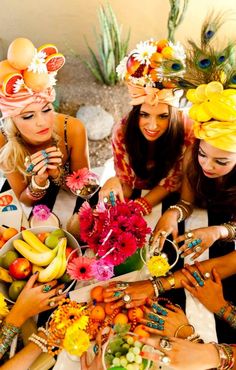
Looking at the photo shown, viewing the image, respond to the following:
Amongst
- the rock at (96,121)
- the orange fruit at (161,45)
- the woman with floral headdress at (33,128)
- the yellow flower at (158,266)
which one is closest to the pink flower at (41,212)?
the woman with floral headdress at (33,128)

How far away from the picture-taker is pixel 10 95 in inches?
62.4

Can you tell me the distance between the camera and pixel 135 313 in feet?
4.47

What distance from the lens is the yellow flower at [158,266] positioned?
1.43 m

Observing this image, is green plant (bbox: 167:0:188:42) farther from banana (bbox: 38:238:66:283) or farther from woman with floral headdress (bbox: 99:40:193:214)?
banana (bbox: 38:238:66:283)

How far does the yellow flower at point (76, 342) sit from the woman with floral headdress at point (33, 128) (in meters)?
0.65

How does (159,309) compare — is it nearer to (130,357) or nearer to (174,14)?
(130,357)

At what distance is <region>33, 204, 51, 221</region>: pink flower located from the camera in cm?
160

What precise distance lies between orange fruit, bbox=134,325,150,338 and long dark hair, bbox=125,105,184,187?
2.33 feet

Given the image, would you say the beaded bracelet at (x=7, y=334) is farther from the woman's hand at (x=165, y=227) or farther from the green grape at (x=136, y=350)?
the woman's hand at (x=165, y=227)

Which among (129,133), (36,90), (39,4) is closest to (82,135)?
(129,133)

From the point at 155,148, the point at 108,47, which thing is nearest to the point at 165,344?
the point at 155,148

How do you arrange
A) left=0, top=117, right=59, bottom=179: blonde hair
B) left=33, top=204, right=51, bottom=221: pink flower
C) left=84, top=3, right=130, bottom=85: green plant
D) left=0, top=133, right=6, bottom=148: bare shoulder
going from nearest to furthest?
left=33, top=204, right=51, bottom=221: pink flower → left=0, top=117, right=59, bottom=179: blonde hair → left=0, top=133, right=6, bottom=148: bare shoulder → left=84, top=3, right=130, bottom=85: green plant

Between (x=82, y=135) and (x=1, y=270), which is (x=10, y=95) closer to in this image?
(x=82, y=135)

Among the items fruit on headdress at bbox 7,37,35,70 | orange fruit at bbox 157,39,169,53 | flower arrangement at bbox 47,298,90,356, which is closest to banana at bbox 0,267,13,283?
flower arrangement at bbox 47,298,90,356
